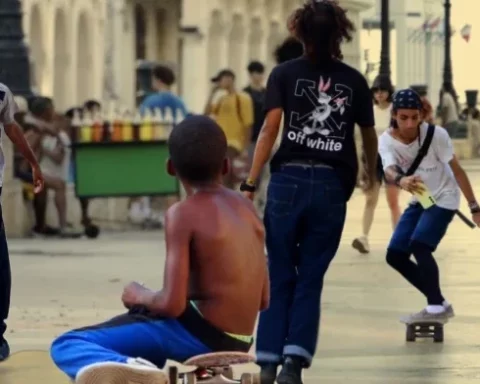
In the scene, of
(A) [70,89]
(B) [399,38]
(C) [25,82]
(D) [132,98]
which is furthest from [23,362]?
(B) [399,38]

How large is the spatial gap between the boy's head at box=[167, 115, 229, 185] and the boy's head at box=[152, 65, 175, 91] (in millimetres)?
15271

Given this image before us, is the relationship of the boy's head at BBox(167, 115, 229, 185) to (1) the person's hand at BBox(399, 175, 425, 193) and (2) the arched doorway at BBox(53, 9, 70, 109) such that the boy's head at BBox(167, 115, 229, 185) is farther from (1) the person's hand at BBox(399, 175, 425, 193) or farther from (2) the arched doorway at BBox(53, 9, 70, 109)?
(2) the arched doorway at BBox(53, 9, 70, 109)

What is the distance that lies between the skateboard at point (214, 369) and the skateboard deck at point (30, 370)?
3139 millimetres

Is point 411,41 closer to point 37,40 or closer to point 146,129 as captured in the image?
point 37,40

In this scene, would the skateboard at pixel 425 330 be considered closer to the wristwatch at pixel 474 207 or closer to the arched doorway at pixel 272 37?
the wristwatch at pixel 474 207

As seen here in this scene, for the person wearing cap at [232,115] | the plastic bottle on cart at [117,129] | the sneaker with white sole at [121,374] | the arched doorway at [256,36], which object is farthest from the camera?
the arched doorway at [256,36]

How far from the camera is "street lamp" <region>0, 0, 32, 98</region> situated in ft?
71.6

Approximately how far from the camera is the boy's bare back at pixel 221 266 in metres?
7.12

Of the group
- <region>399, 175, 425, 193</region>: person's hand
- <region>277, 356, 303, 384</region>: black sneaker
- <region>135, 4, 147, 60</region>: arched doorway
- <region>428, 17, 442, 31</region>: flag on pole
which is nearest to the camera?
<region>277, 356, 303, 384</region>: black sneaker

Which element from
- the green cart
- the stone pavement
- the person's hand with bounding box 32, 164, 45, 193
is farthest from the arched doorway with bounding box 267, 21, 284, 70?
the person's hand with bounding box 32, 164, 45, 193

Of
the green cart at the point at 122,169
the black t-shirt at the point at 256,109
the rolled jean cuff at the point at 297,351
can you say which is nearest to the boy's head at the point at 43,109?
the green cart at the point at 122,169

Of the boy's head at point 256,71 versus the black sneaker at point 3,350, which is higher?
the black sneaker at point 3,350

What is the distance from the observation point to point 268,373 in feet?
31.6

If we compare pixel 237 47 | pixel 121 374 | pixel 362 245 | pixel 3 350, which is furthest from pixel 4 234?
pixel 237 47
